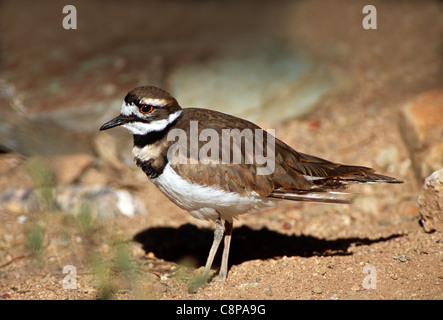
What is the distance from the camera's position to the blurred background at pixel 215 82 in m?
6.93

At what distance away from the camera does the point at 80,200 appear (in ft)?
21.2

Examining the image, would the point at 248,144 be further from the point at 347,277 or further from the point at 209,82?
the point at 209,82

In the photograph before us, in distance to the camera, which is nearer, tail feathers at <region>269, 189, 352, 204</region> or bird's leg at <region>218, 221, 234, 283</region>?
tail feathers at <region>269, 189, 352, 204</region>

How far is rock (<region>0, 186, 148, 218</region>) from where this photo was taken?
6.39 meters

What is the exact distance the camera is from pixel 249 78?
28.1 feet

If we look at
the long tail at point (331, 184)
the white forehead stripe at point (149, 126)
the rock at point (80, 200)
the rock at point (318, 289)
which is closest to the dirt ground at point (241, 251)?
the rock at point (318, 289)

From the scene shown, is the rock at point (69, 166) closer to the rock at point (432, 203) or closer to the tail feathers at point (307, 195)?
the tail feathers at point (307, 195)

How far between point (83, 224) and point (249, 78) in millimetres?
4032

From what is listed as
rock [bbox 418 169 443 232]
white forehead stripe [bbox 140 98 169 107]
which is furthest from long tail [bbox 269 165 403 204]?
white forehead stripe [bbox 140 98 169 107]

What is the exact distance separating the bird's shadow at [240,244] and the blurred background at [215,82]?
286 millimetres

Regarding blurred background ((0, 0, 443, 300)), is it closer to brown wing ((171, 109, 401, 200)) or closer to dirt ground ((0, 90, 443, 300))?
dirt ground ((0, 90, 443, 300))

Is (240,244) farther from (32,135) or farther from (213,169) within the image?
(32,135)

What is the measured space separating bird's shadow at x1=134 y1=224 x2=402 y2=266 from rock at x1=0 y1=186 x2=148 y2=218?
1.69ft

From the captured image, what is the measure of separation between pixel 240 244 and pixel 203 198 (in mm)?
1568
